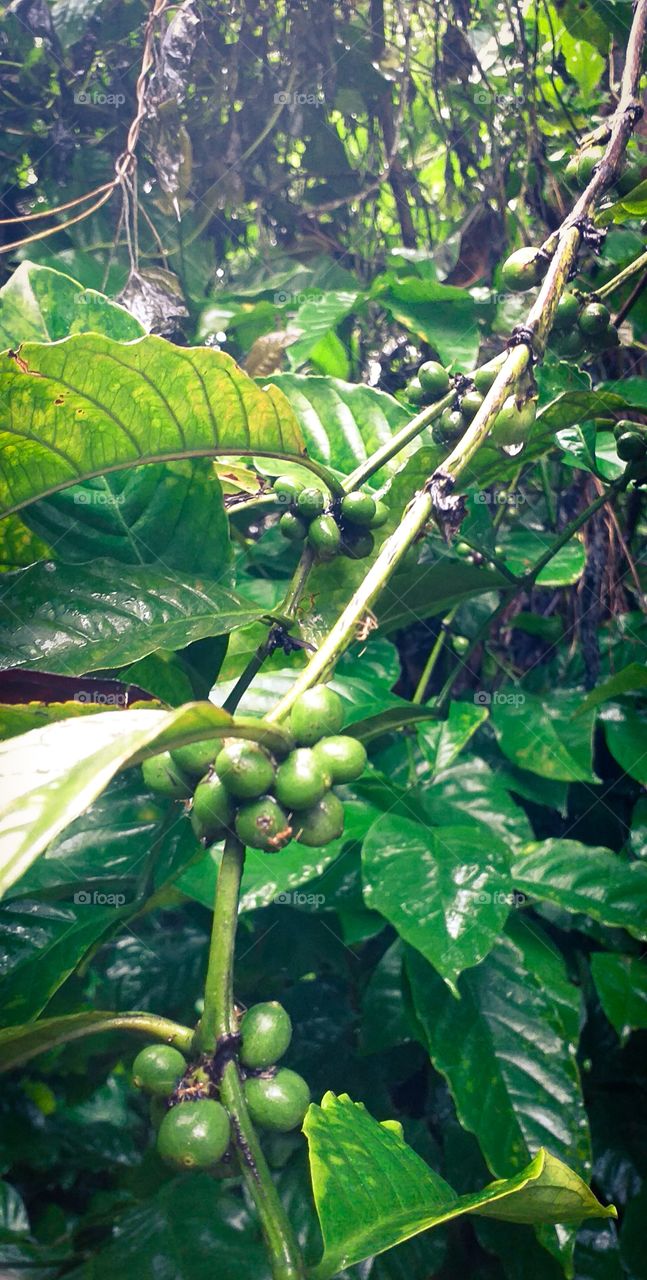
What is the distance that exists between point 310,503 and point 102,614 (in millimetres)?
202

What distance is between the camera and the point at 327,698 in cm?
50

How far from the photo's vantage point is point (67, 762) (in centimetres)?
39

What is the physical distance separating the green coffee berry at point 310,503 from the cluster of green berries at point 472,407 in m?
0.16

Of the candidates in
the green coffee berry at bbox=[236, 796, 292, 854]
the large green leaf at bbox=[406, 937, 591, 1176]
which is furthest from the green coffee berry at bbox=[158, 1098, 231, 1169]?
the large green leaf at bbox=[406, 937, 591, 1176]

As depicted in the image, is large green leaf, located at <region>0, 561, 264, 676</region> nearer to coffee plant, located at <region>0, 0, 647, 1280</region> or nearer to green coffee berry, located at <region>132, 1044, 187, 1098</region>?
coffee plant, located at <region>0, 0, 647, 1280</region>

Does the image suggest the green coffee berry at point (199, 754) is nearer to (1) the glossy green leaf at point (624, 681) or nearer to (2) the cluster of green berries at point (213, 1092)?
(2) the cluster of green berries at point (213, 1092)

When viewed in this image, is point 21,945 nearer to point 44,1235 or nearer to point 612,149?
point 44,1235

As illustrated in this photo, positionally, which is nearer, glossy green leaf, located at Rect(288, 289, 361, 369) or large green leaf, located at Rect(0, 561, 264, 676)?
large green leaf, located at Rect(0, 561, 264, 676)

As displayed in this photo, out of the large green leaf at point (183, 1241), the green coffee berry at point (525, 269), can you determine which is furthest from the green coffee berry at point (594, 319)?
the large green leaf at point (183, 1241)

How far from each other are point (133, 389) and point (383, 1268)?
848mm

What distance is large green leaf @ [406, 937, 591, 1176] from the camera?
0.72 m

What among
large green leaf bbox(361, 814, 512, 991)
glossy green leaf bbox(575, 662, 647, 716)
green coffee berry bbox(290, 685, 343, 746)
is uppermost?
green coffee berry bbox(290, 685, 343, 746)

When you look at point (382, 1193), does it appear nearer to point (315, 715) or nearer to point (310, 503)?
point (315, 715)

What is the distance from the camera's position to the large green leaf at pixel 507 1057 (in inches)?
28.4
